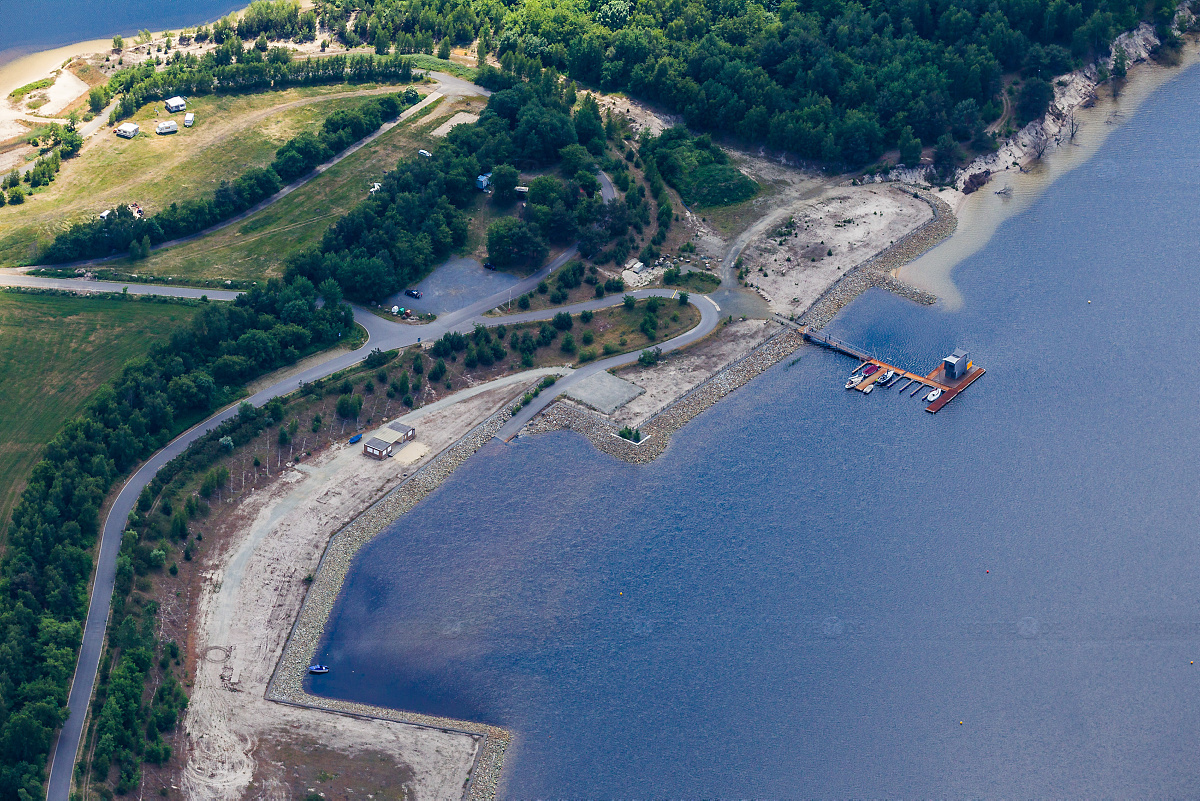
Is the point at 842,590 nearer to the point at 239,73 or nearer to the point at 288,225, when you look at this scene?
the point at 288,225

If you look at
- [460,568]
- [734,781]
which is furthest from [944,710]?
[460,568]

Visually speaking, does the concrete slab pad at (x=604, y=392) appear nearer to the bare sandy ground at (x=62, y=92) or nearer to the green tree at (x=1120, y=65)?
the bare sandy ground at (x=62, y=92)

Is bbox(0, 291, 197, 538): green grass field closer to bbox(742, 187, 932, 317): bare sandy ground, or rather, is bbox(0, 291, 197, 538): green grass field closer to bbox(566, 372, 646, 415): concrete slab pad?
bbox(566, 372, 646, 415): concrete slab pad

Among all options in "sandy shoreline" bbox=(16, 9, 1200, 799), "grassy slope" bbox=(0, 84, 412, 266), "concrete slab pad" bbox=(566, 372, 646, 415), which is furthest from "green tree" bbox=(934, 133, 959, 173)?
"grassy slope" bbox=(0, 84, 412, 266)

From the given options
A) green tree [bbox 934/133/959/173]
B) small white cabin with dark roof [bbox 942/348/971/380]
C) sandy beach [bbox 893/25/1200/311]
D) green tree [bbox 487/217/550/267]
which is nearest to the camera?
small white cabin with dark roof [bbox 942/348/971/380]

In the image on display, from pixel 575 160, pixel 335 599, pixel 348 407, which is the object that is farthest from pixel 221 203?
pixel 335 599

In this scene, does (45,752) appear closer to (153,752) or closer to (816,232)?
(153,752)
